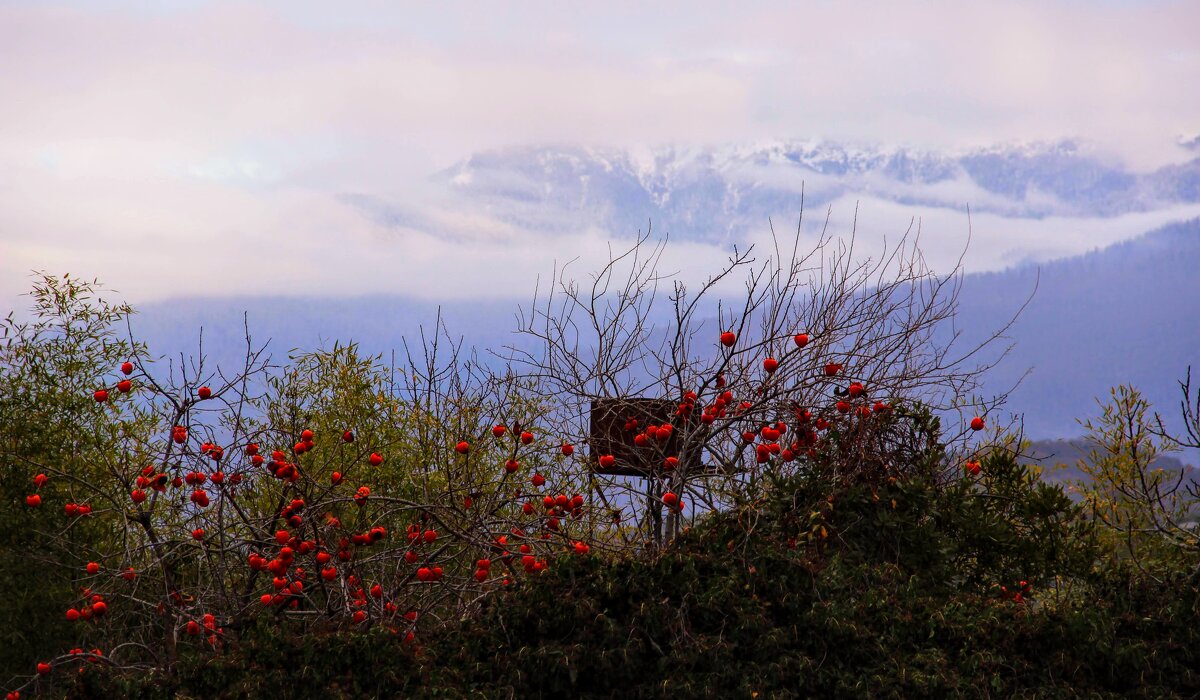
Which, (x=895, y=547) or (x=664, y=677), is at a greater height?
(x=895, y=547)

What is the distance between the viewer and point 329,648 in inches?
170

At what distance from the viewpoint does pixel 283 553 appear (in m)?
4.77

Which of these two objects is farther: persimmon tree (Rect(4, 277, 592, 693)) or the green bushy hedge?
persimmon tree (Rect(4, 277, 592, 693))

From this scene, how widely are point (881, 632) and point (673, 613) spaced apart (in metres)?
0.95

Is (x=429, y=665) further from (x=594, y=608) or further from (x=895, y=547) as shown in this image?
(x=895, y=547)

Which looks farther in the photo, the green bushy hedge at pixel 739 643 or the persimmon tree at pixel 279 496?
the persimmon tree at pixel 279 496

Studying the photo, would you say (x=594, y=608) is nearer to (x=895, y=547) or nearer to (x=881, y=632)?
(x=881, y=632)

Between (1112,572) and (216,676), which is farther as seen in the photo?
(1112,572)

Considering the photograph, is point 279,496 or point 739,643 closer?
point 739,643

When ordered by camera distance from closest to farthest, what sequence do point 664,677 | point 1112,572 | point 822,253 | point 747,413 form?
point 664,677
point 1112,572
point 747,413
point 822,253

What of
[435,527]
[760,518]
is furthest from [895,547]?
[435,527]

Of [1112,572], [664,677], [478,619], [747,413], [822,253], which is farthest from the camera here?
[822,253]

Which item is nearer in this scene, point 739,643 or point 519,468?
point 739,643

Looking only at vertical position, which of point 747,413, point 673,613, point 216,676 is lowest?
point 216,676
